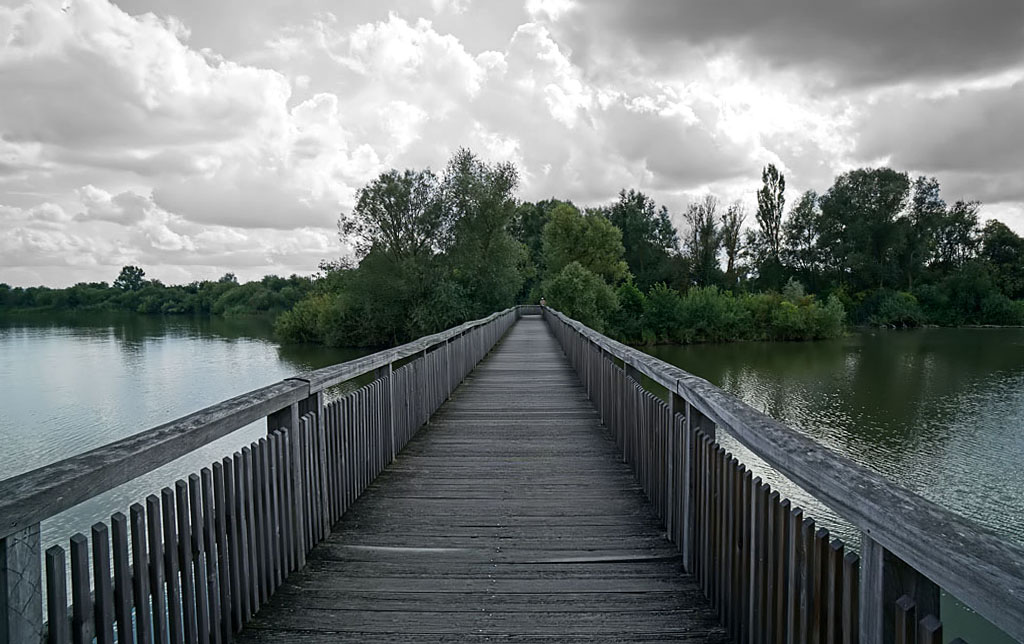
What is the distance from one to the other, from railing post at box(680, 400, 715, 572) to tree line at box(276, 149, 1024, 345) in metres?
→ 32.8

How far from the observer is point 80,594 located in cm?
170

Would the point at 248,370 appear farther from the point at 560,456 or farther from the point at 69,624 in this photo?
the point at 69,624

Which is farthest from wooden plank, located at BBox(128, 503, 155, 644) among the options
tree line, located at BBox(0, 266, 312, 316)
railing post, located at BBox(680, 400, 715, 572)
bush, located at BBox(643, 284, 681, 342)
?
tree line, located at BBox(0, 266, 312, 316)

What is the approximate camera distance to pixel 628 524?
3783mm

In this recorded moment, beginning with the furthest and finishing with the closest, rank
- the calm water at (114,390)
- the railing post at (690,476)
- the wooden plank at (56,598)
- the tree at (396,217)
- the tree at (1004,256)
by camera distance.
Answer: the tree at (1004,256) → the tree at (396,217) → the calm water at (114,390) → the railing post at (690,476) → the wooden plank at (56,598)

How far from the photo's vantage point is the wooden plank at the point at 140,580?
1.94 meters

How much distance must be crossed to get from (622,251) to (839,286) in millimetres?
23136

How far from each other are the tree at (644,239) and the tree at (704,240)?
121 inches

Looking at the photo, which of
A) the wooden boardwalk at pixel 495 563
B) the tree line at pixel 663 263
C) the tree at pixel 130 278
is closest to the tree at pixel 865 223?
the tree line at pixel 663 263

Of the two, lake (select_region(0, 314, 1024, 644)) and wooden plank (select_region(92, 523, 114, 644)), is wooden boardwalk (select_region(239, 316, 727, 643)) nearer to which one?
wooden plank (select_region(92, 523, 114, 644))

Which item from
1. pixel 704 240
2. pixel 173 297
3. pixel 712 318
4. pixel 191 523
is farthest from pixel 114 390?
pixel 173 297

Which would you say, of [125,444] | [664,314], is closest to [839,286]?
[664,314]

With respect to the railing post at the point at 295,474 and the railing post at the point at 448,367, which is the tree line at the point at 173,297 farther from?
the railing post at the point at 295,474

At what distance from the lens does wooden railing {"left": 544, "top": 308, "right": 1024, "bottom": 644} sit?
116 centimetres
